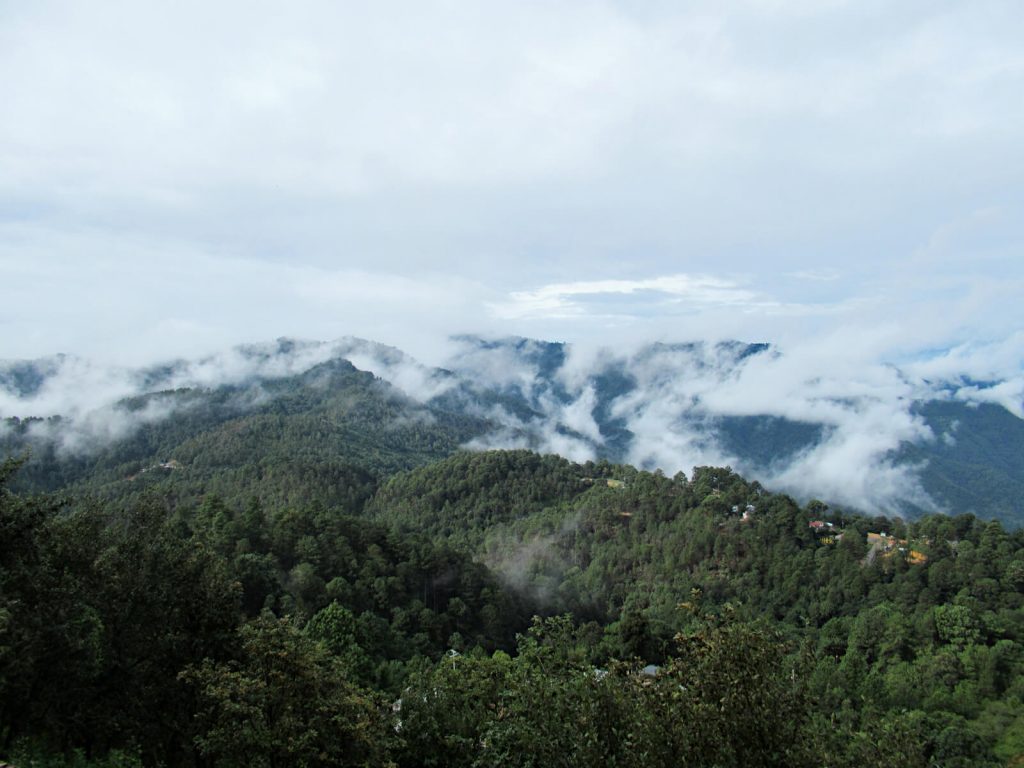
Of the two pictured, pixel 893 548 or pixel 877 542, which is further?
pixel 877 542

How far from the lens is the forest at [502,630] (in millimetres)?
13211

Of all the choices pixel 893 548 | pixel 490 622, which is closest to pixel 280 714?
pixel 490 622

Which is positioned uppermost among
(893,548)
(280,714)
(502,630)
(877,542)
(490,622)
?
(280,714)

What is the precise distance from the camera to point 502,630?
66000mm

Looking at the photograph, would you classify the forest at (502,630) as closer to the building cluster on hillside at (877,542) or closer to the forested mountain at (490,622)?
the forested mountain at (490,622)

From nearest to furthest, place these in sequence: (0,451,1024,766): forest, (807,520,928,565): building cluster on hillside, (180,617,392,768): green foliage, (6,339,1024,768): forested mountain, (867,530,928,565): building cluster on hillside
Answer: (0,451,1024,766): forest, (6,339,1024,768): forested mountain, (180,617,392,768): green foliage, (867,530,928,565): building cluster on hillside, (807,520,928,565): building cluster on hillside

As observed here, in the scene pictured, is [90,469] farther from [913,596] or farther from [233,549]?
[913,596]

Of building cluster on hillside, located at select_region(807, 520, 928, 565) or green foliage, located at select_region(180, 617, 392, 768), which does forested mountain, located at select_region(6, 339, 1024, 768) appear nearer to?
green foliage, located at select_region(180, 617, 392, 768)

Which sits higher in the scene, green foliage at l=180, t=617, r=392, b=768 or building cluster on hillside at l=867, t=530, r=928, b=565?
green foliage at l=180, t=617, r=392, b=768

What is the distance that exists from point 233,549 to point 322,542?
811cm

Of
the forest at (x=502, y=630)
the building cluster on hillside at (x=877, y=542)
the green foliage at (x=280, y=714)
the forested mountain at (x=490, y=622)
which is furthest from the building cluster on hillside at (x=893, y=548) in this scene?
the green foliage at (x=280, y=714)

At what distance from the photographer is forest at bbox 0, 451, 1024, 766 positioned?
13.2 meters

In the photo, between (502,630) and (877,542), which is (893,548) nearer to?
(877,542)

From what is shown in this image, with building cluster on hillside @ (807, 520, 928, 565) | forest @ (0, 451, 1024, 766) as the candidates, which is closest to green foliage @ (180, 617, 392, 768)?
forest @ (0, 451, 1024, 766)
